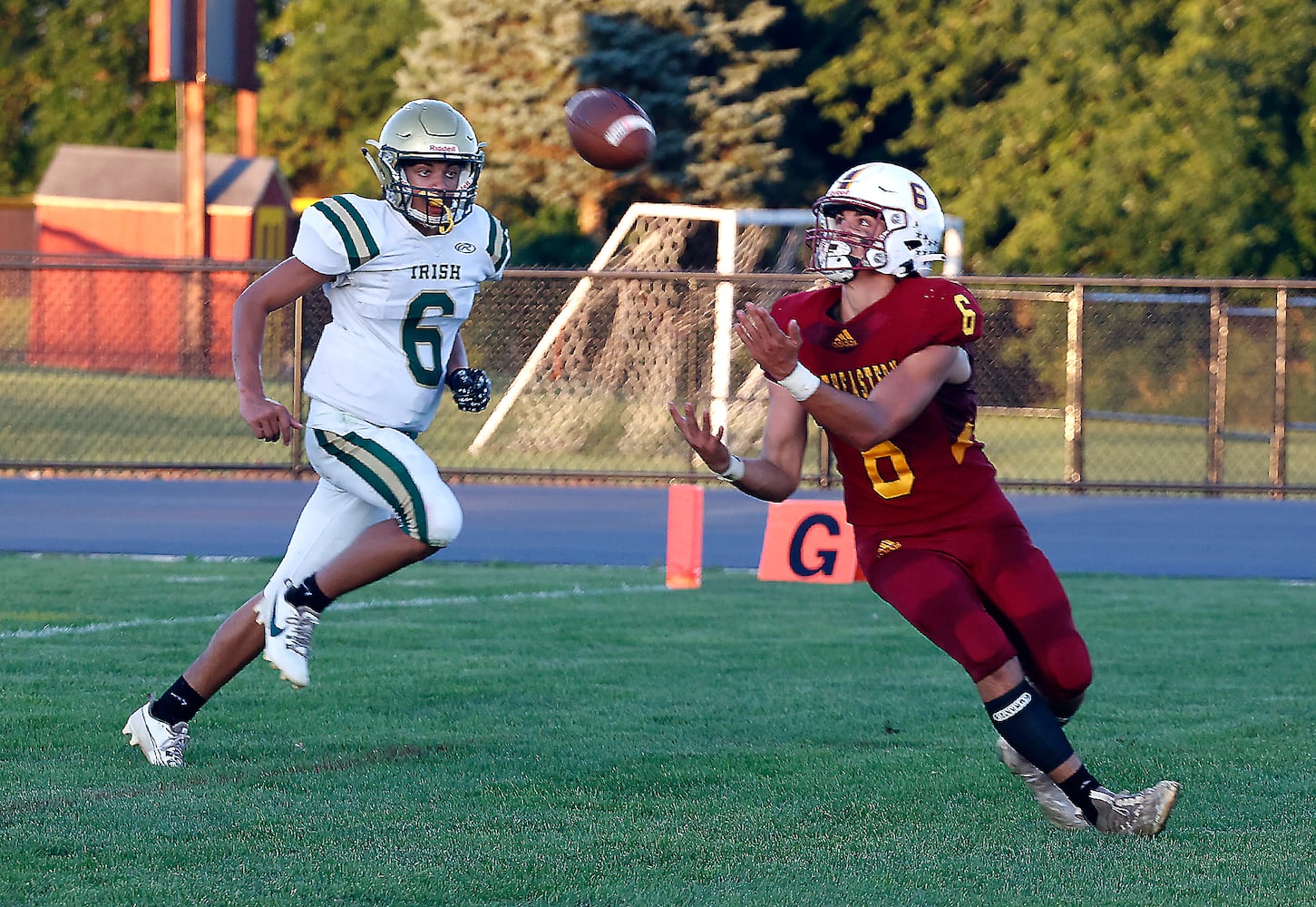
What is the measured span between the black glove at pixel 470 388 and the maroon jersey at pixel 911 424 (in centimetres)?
111

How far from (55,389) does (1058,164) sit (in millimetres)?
15556

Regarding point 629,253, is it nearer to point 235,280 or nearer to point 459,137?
point 235,280

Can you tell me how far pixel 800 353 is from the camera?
14.7 feet

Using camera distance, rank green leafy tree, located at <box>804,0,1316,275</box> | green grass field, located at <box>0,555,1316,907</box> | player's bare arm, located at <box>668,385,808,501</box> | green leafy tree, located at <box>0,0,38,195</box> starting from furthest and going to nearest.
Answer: green leafy tree, located at <box>0,0,38,195</box>, green leafy tree, located at <box>804,0,1316,275</box>, player's bare arm, located at <box>668,385,808,501</box>, green grass field, located at <box>0,555,1316,907</box>

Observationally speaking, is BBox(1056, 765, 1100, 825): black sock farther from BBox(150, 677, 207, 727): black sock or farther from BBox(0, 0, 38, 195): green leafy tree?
BBox(0, 0, 38, 195): green leafy tree

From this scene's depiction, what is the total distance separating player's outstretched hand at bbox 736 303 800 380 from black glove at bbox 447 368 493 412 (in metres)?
1.45

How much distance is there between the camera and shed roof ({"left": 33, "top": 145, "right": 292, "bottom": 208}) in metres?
28.7

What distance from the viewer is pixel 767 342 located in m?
3.90

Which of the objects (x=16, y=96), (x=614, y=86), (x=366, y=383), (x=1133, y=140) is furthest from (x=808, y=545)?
(x=16, y=96)

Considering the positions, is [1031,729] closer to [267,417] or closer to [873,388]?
[873,388]

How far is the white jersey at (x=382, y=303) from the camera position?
4.96m

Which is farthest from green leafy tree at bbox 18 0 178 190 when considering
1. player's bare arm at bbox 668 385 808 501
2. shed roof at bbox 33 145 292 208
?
player's bare arm at bbox 668 385 808 501

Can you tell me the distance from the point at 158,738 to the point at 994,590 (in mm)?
2291

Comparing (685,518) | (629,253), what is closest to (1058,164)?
(629,253)
